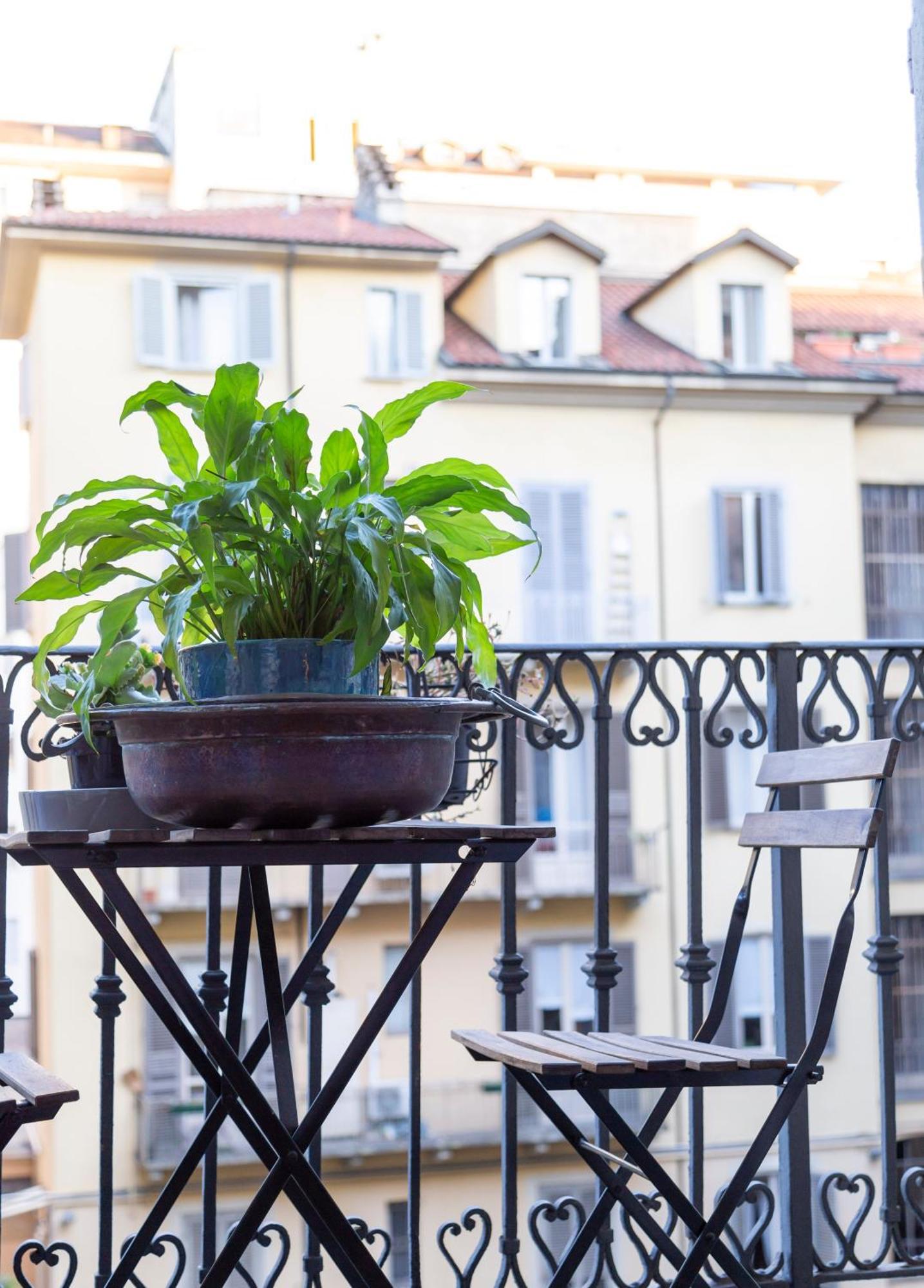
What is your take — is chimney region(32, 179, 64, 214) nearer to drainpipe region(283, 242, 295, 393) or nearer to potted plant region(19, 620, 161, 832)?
drainpipe region(283, 242, 295, 393)

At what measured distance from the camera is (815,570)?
718 inches

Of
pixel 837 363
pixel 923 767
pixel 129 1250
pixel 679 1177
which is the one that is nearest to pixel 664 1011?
pixel 679 1177

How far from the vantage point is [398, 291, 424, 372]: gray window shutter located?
56.0 feet

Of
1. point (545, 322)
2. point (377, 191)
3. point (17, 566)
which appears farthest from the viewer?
point (17, 566)

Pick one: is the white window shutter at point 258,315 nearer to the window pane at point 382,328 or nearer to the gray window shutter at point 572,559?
the window pane at point 382,328

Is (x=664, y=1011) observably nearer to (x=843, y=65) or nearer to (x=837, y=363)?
(x=837, y=363)

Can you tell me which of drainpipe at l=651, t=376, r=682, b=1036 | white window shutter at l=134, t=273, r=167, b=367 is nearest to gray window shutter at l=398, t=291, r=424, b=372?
white window shutter at l=134, t=273, r=167, b=367

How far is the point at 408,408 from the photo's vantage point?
2.01 m

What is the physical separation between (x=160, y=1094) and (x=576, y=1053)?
14654 millimetres

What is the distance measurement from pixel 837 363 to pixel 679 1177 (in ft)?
30.0

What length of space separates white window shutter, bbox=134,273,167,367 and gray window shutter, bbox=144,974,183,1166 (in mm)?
6527

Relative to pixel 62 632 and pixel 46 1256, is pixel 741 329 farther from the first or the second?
pixel 62 632

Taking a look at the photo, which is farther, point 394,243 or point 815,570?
point 815,570

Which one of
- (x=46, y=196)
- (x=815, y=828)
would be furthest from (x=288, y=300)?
(x=815, y=828)
